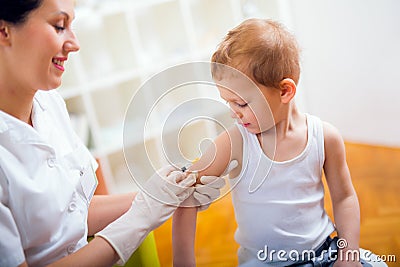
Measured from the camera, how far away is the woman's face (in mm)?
953

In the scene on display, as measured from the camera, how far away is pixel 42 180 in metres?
1.00

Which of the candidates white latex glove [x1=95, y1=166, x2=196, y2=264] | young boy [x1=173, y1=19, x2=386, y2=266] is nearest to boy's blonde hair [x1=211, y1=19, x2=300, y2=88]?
young boy [x1=173, y1=19, x2=386, y2=266]

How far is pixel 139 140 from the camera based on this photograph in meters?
0.99

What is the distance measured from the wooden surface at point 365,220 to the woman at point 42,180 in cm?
59

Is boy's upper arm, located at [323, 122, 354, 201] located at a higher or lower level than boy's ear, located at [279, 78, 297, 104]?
lower

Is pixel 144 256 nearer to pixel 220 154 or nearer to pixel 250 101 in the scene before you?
pixel 220 154

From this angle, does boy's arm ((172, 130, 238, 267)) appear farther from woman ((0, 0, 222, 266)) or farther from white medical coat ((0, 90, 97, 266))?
white medical coat ((0, 90, 97, 266))

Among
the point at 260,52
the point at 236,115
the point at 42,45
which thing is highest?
the point at 42,45

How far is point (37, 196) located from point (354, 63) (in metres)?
2.22

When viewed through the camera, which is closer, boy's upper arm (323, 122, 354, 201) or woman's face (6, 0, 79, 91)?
woman's face (6, 0, 79, 91)

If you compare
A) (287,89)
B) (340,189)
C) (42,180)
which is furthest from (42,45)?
(340,189)

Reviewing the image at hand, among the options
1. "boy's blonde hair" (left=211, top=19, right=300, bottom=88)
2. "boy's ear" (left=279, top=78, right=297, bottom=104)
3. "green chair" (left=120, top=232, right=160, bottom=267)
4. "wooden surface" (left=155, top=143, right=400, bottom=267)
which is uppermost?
"boy's blonde hair" (left=211, top=19, right=300, bottom=88)

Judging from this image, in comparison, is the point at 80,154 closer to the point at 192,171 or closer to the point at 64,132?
the point at 64,132

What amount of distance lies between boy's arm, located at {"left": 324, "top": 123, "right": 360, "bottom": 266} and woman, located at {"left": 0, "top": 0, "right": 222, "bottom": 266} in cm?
30
